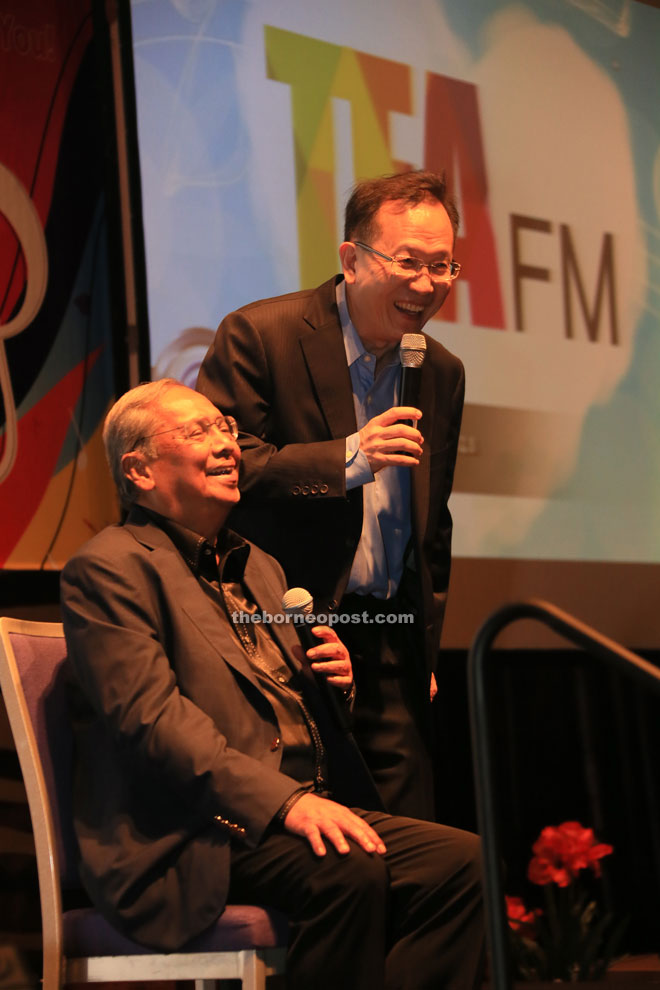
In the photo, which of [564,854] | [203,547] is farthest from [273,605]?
[564,854]

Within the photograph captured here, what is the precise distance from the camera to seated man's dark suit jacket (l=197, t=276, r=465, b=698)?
7.25ft

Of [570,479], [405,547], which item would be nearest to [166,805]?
[405,547]

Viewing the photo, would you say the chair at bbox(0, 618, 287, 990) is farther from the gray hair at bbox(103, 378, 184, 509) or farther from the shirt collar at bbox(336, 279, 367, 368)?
the shirt collar at bbox(336, 279, 367, 368)

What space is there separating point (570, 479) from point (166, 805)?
2.20 m

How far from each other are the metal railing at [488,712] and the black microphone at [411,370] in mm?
845

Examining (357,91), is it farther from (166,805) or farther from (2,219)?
(166,805)

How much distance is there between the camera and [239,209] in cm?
321

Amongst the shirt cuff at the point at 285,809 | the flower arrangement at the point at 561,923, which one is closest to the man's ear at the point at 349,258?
the shirt cuff at the point at 285,809

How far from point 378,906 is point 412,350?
3.01ft

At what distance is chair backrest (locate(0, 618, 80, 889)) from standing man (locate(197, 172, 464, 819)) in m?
0.47

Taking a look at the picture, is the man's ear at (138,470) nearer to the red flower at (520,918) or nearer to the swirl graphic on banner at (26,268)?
the swirl graphic on banner at (26,268)

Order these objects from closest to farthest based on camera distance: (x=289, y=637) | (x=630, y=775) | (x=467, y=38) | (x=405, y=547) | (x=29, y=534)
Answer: (x=289, y=637), (x=405, y=547), (x=29, y=534), (x=467, y=38), (x=630, y=775)

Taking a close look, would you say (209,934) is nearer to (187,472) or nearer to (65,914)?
(65,914)

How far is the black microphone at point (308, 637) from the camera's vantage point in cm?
193
